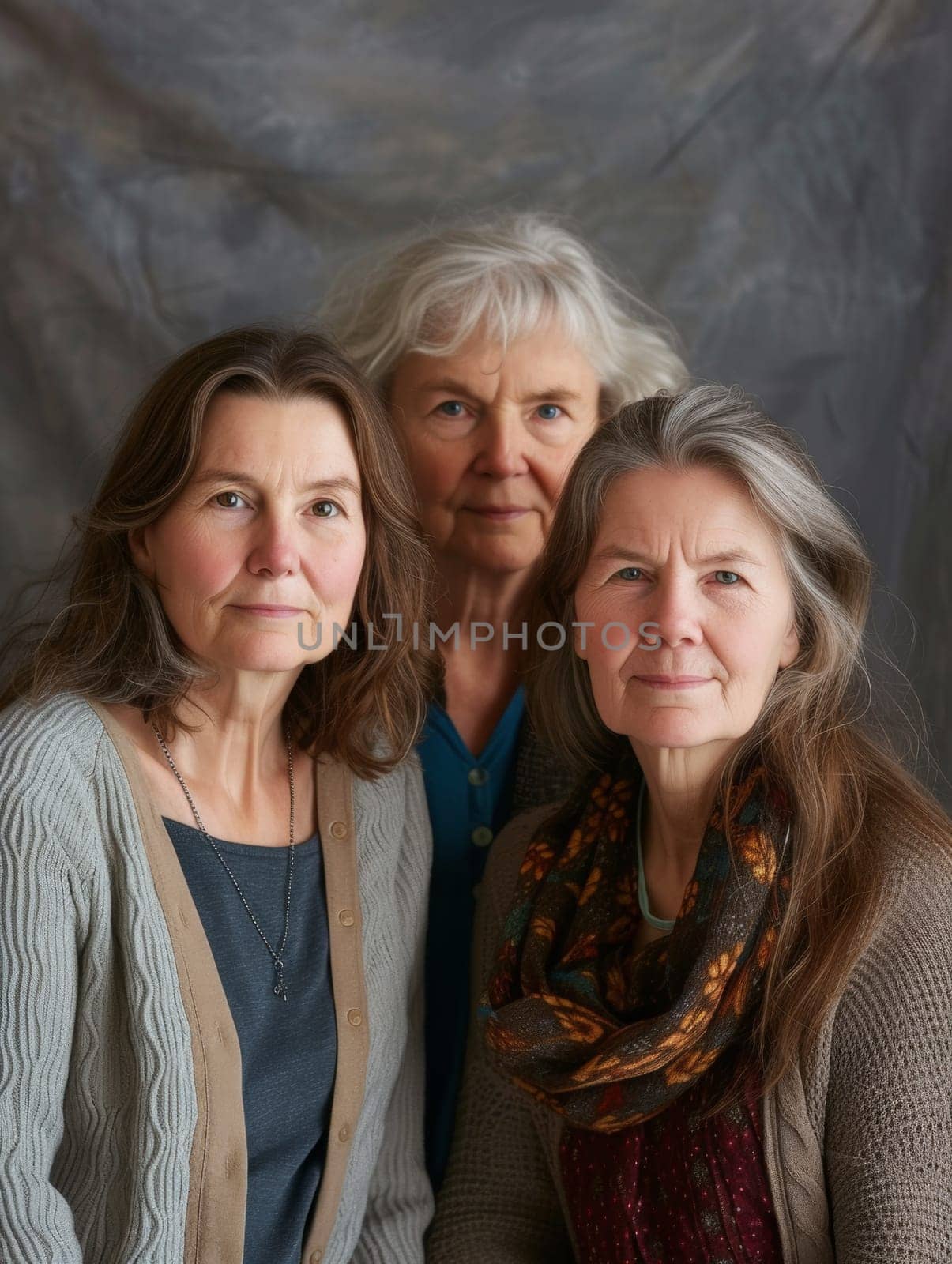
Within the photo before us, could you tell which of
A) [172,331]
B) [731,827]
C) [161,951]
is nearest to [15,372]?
[172,331]

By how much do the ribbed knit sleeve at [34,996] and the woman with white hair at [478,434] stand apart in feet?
2.43

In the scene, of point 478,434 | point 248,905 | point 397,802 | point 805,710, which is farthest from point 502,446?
point 248,905

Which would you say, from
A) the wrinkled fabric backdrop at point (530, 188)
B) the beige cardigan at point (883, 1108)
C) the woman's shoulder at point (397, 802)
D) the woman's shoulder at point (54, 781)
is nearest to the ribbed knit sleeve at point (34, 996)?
the woman's shoulder at point (54, 781)

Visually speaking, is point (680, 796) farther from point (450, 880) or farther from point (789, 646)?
point (450, 880)

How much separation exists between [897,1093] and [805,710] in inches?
18.7

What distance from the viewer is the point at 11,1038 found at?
1499 mm

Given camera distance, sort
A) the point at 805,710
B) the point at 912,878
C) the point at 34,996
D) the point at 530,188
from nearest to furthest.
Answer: the point at 34,996 < the point at 912,878 < the point at 805,710 < the point at 530,188

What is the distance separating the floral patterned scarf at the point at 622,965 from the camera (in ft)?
5.28

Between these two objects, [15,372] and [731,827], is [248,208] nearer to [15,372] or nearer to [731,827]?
[15,372]

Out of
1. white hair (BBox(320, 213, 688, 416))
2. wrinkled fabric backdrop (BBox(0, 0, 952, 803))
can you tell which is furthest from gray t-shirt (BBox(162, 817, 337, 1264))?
wrinkled fabric backdrop (BBox(0, 0, 952, 803))

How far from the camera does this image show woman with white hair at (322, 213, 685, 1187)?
2184 mm

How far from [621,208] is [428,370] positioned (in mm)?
696

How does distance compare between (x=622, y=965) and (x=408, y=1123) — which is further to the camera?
(x=408, y=1123)

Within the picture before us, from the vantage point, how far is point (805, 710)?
5.71ft
